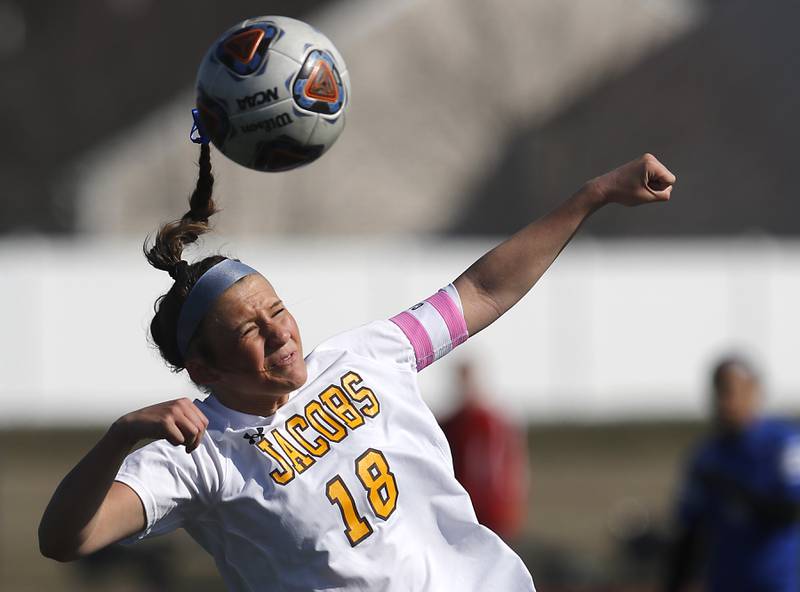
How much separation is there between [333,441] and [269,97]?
44.9 inches

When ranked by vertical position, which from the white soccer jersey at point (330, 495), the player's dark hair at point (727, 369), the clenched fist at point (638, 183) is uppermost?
the clenched fist at point (638, 183)

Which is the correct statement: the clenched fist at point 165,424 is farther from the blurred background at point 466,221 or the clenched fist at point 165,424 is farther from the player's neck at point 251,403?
the blurred background at point 466,221

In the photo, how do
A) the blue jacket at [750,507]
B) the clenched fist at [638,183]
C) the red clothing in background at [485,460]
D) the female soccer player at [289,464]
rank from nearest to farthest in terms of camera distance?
the female soccer player at [289,464], the clenched fist at [638,183], the blue jacket at [750,507], the red clothing in background at [485,460]

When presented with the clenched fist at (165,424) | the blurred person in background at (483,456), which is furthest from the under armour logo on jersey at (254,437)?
the blurred person in background at (483,456)

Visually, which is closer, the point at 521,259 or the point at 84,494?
the point at 84,494

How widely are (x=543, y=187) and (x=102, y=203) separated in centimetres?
843

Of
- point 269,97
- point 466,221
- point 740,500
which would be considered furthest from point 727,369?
point 466,221

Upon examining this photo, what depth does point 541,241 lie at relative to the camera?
12.5 feet

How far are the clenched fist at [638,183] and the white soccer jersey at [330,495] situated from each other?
791mm

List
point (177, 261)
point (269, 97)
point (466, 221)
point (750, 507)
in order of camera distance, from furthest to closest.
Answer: point (466, 221) → point (750, 507) → point (269, 97) → point (177, 261)

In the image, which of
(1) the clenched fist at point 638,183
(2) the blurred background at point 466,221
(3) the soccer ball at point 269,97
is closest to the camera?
(1) the clenched fist at point 638,183

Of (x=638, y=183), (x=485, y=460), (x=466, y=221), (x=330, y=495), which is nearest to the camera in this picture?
(x=330, y=495)

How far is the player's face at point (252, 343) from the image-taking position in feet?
11.1

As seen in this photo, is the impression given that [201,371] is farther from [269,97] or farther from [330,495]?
[269,97]
